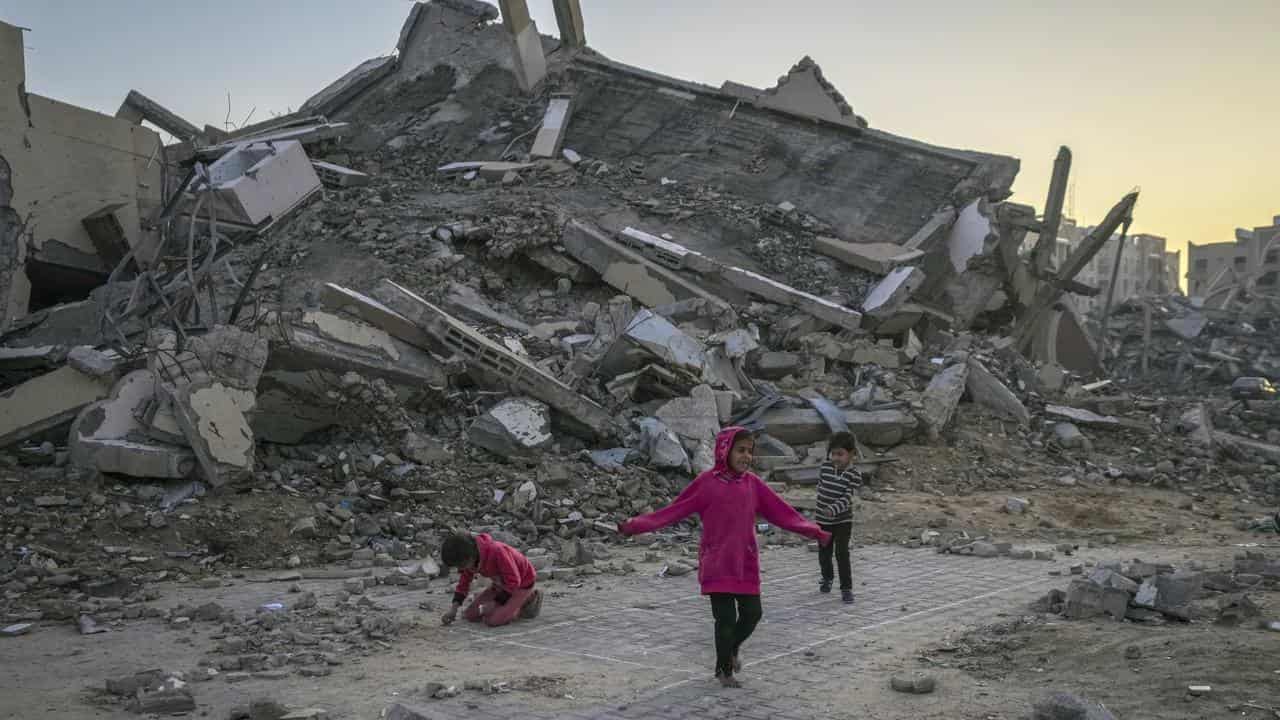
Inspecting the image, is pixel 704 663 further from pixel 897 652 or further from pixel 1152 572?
pixel 1152 572

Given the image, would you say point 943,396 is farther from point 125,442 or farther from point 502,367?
point 125,442

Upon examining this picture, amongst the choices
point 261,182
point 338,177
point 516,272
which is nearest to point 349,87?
point 338,177

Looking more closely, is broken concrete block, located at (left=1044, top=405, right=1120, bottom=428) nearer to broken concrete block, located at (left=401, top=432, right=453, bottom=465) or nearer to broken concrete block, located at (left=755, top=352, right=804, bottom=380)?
broken concrete block, located at (left=755, top=352, right=804, bottom=380)

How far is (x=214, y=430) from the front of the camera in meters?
9.09

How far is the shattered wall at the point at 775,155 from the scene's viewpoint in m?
19.0

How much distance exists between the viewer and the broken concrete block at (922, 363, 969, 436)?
13.4m

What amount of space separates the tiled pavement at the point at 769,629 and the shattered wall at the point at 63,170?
32.1 ft

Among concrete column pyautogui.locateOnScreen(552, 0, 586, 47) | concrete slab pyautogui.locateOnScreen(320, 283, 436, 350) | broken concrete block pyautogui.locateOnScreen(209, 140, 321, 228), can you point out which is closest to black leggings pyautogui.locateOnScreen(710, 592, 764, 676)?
concrete slab pyautogui.locateOnScreen(320, 283, 436, 350)

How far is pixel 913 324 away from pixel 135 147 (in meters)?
11.1

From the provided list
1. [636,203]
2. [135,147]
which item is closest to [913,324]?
[636,203]

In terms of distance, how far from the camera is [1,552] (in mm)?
7711

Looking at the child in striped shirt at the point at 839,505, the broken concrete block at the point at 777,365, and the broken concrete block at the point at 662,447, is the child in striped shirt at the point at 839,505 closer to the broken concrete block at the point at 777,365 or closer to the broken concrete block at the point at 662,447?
the broken concrete block at the point at 662,447

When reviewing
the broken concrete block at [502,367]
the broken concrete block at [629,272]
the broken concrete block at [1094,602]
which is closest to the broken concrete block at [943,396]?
the broken concrete block at [629,272]

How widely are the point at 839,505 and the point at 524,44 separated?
1755cm
